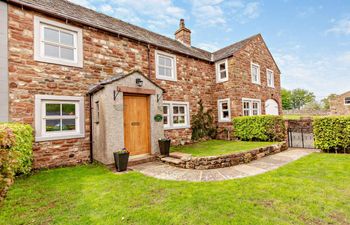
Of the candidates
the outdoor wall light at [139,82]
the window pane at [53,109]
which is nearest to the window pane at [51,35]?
the window pane at [53,109]

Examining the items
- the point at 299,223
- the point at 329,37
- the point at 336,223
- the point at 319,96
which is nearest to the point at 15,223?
the point at 299,223

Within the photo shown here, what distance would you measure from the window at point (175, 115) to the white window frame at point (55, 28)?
4.83 meters

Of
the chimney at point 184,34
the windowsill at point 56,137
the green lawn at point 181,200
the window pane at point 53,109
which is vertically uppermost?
the chimney at point 184,34

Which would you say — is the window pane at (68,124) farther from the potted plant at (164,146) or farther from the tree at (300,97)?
the tree at (300,97)

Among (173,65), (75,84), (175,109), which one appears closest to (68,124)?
(75,84)

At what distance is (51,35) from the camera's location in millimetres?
6305

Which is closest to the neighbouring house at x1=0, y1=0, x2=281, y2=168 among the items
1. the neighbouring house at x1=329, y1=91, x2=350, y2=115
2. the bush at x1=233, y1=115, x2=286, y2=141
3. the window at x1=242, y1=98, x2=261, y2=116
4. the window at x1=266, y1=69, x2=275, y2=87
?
the bush at x1=233, y1=115, x2=286, y2=141

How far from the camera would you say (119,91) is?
6.04 m

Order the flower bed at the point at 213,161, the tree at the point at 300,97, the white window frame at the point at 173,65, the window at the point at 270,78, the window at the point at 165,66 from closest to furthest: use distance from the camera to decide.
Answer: the flower bed at the point at 213,161
the white window frame at the point at 173,65
the window at the point at 165,66
the window at the point at 270,78
the tree at the point at 300,97

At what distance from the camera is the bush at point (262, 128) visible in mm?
9422

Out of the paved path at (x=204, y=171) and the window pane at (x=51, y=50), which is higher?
the window pane at (x=51, y=50)

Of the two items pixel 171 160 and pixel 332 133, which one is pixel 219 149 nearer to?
pixel 171 160

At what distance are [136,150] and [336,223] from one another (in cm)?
589

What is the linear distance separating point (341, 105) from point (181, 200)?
4110 centimetres
